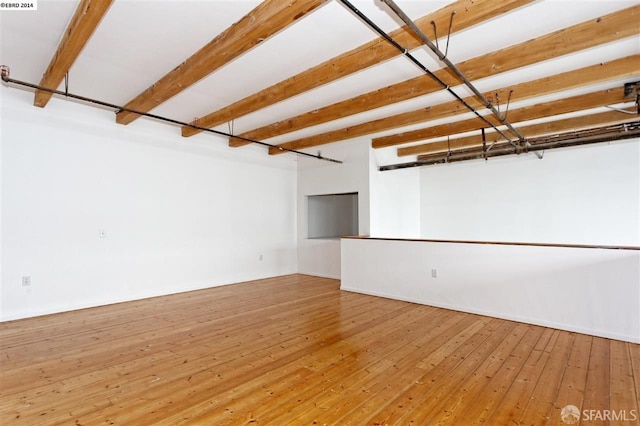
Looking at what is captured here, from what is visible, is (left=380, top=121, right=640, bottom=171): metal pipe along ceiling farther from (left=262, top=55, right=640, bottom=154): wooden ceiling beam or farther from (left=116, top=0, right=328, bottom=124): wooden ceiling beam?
(left=116, top=0, right=328, bottom=124): wooden ceiling beam

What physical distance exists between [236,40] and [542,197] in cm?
667

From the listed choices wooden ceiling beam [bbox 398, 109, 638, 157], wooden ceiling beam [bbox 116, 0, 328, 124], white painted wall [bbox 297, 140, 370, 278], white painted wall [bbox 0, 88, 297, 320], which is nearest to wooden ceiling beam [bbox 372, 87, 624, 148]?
wooden ceiling beam [bbox 398, 109, 638, 157]

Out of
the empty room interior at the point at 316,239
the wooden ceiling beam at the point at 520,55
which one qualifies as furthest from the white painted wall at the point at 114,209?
the wooden ceiling beam at the point at 520,55

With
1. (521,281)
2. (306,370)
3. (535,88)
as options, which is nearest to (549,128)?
(535,88)

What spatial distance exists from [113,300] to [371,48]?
200 inches

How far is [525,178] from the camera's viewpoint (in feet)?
22.3

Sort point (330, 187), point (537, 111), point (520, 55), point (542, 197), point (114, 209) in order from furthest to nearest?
Answer: point (330, 187)
point (542, 197)
point (114, 209)
point (537, 111)
point (520, 55)

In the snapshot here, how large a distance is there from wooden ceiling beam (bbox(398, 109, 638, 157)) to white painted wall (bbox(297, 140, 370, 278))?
1665 millimetres

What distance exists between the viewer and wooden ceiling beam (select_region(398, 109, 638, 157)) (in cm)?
505

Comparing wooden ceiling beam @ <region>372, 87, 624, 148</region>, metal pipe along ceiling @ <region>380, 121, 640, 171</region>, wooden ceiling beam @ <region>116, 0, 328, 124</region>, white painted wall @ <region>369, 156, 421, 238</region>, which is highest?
wooden ceiling beam @ <region>372, 87, 624, 148</region>

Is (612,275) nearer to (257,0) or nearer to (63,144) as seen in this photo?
(257,0)

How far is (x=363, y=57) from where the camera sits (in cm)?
313

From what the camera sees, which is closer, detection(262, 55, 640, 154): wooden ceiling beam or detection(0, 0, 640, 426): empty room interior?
detection(0, 0, 640, 426): empty room interior

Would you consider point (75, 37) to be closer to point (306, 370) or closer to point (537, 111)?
point (306, 370)
